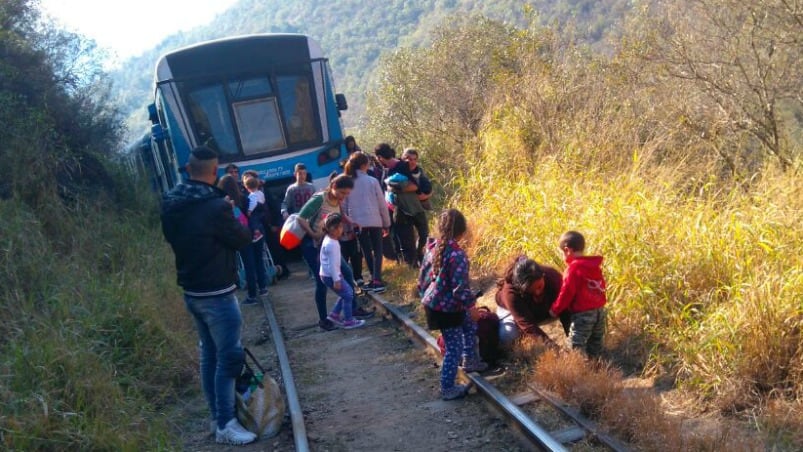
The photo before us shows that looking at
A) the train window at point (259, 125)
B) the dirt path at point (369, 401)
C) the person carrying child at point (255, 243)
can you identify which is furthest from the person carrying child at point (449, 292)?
the train window at point (259, 125)

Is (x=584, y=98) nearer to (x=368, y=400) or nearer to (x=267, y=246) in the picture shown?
(x=267, y=246)

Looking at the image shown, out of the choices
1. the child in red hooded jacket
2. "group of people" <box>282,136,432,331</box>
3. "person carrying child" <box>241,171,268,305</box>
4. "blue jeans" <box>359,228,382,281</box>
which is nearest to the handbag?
"group of people" <box>282,136,432,331</box>

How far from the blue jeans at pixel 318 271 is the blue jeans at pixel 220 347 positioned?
2.68 meters

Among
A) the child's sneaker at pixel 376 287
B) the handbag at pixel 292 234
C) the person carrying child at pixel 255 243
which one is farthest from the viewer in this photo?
the person carrying child at pixel 255 243

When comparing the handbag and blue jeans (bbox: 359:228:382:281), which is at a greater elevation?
the handbag

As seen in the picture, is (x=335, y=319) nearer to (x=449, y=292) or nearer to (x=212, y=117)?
(x=449, y=292)

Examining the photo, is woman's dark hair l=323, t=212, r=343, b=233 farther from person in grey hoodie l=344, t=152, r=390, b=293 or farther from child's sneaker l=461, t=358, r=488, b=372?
child's sneaker l=461, t=358, r=488, b=372

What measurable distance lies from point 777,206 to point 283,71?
788 centimetres

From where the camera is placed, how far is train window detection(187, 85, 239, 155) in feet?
37.1

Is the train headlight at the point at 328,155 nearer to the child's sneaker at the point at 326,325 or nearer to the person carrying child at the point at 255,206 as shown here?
the person carrying child at the point at 255,206

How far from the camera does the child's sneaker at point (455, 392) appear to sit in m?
5.35

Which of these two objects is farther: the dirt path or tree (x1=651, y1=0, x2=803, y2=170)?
tree (x1=651, y1=0, x2=803, y2=170)

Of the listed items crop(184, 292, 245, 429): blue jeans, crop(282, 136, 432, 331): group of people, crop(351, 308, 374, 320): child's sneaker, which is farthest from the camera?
crop(351, 308, 374, 320): child's sneaker

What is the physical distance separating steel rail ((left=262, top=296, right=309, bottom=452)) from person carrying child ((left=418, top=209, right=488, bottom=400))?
1.09m
